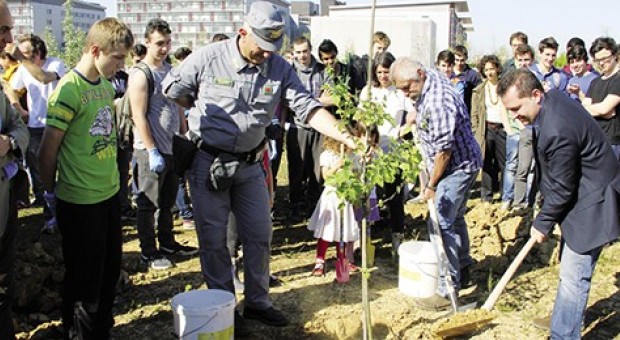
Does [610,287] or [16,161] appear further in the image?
[610,287]

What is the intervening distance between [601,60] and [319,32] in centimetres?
2197

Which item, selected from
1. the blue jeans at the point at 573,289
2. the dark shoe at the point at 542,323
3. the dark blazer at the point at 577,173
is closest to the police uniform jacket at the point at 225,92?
the dark blazer at the point at 577,173

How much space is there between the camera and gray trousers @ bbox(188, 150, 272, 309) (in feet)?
12.3

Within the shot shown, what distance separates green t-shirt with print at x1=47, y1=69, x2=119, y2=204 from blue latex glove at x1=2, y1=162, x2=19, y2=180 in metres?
0.28

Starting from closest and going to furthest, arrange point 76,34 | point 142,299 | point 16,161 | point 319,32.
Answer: point 16,161 → point 142,299 → point 76,34 → point 319,32

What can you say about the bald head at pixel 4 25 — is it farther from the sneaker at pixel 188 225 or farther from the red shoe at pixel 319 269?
the sneaker at pixel 188 225

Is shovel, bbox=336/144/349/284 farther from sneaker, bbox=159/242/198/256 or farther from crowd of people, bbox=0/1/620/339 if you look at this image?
sneaker, bbox=159/242/198/256

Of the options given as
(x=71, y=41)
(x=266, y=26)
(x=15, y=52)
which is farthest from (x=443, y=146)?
(x=71, y=41)

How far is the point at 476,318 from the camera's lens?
393 centimetres

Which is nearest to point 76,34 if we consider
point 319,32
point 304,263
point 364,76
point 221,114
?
point 364,76

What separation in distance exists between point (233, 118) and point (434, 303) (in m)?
2.17

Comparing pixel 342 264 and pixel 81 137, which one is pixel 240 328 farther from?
pixel 81 137

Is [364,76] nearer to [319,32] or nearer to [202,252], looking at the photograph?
[202,252]

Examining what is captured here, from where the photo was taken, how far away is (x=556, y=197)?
11.3 ft
